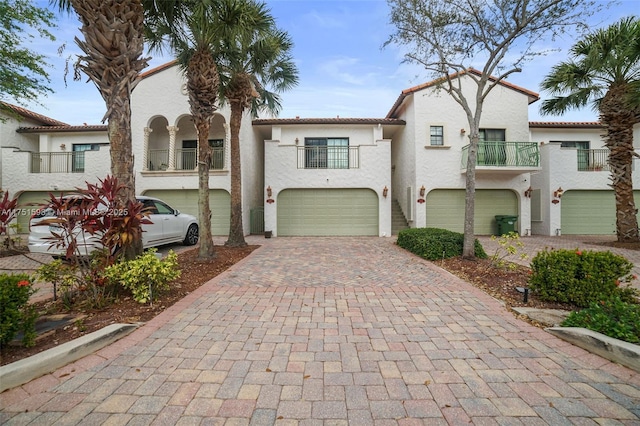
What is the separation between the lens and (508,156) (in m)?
13.1

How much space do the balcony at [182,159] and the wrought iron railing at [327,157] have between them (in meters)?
4.15

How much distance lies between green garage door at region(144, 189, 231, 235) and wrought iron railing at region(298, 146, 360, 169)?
14.2 ft

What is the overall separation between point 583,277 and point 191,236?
10655 millimetres

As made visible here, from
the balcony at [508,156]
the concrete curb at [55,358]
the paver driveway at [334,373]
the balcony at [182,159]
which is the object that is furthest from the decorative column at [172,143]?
the balcony at [508,156]

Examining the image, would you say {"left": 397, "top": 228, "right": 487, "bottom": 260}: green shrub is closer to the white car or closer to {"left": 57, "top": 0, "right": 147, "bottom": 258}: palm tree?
{"left": 57, "top": 0, "right": 147, "bottom": 258}: palm tree

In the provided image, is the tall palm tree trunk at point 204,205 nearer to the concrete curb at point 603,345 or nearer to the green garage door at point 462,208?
the concrete curb at point 603,345

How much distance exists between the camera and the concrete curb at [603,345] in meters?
Answer: 2.62

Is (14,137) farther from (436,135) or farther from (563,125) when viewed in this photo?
(563,125)

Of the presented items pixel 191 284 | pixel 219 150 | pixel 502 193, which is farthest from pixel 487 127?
pixel 191 284

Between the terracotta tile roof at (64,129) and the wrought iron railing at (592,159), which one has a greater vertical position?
the terracotta tile roof at (64,129)

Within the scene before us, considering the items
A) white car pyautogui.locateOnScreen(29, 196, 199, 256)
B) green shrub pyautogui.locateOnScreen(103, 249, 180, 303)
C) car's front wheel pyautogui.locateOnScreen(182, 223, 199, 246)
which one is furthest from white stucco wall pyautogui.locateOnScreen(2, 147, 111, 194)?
green shrub pyautogui.locateOnScreen(103, 249, 180, 303)

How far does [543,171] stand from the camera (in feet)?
46.5

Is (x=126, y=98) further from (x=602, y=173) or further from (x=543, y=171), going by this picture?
(x=602, y=173)

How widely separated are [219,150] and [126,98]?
941 cm
